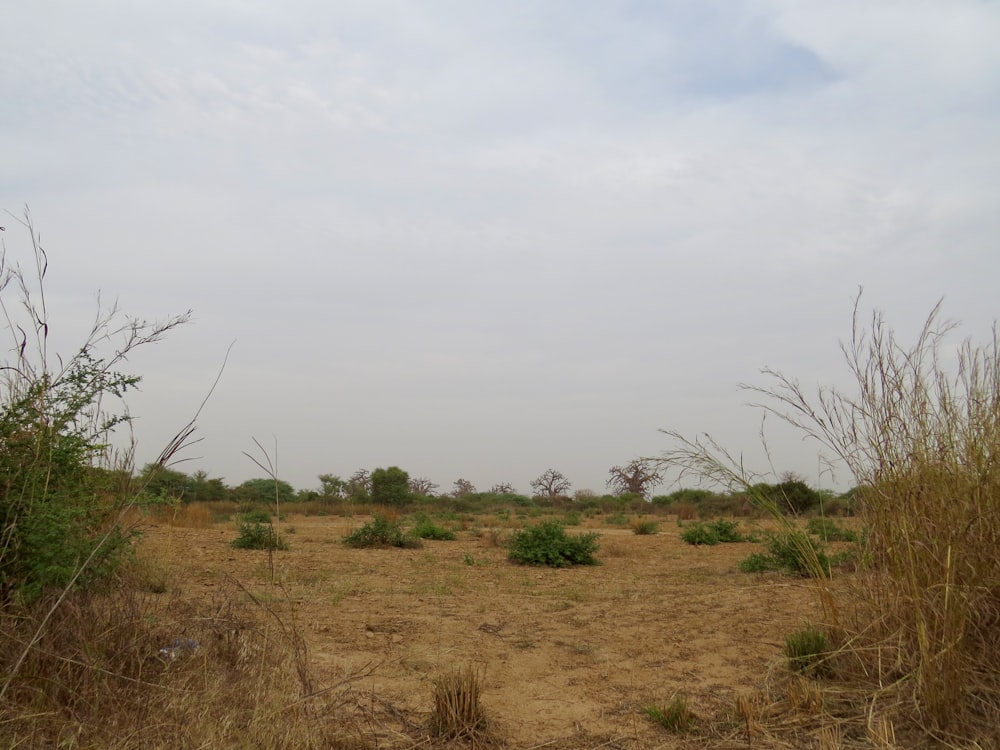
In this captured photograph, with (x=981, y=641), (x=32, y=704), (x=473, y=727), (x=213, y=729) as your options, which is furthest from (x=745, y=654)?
(x=32, y=704)

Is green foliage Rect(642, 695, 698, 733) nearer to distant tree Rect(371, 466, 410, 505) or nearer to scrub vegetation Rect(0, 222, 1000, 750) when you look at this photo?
scrub vegetation Rect(0, 222, 1000, 750)

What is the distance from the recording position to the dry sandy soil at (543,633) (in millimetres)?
4316

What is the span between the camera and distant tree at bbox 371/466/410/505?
3269 centimetres

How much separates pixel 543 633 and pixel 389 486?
1076 inches

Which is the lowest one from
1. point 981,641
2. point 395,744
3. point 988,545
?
point 395,744

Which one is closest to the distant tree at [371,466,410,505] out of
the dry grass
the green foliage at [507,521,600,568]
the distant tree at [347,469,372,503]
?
the distant tree at [347,469,372,503]

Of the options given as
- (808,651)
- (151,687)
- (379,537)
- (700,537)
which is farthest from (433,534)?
(151,687)

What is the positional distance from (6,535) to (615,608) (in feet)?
17.3

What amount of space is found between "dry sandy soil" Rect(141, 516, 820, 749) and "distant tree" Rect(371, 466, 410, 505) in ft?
71.2

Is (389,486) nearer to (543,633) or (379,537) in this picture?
(379,537)

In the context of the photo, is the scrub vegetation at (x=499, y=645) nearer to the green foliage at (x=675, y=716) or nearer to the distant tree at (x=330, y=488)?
the green foliage at (x=675, y=716)

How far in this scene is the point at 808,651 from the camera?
480cm

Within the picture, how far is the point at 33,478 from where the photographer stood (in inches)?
154

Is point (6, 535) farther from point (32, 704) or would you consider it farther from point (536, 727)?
point (536, 727)
